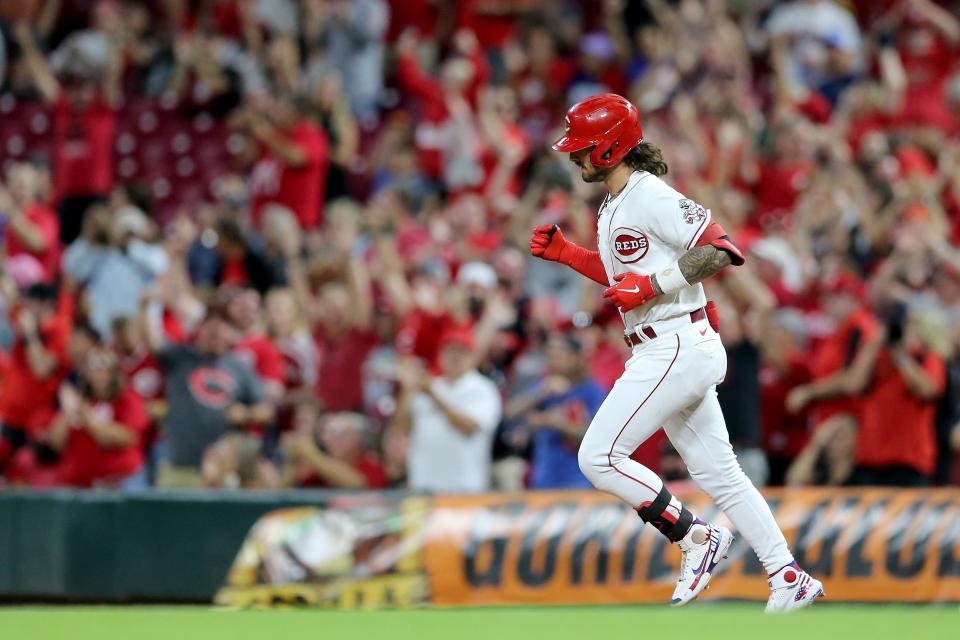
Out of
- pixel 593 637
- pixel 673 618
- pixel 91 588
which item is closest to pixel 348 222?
pixel 91 588

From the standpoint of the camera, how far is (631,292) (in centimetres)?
626

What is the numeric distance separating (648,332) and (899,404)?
328 cm

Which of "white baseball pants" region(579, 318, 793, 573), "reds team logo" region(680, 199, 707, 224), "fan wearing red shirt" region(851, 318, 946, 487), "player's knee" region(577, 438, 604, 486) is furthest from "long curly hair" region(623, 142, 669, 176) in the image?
"fan wearing red shirt" region(851, 318, 946, 487)

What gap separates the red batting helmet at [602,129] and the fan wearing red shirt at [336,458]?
393 centimetres

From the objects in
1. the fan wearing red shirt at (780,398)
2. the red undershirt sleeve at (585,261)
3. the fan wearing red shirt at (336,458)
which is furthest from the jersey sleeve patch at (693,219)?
the fan wearing red shirt at (336,458)

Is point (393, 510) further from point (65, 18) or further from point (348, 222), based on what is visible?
point (65, 18)

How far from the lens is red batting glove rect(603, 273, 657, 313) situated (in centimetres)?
626

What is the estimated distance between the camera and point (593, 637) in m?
6.42

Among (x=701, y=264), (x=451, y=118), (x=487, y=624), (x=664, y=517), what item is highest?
(x=451, y=118)

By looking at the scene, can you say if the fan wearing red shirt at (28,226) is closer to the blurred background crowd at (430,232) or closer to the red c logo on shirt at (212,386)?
the blurred background crowd at (430,232)

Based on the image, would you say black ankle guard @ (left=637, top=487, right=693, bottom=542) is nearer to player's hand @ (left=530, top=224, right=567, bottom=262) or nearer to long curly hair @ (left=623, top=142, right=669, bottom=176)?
player's hand @ (left=530, top=224, right=567, bottom=262)

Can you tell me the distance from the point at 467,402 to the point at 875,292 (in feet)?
8.74

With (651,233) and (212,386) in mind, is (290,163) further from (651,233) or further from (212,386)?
(651,233)

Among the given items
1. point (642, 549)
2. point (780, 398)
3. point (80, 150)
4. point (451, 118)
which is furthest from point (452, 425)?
point (80, 150)
